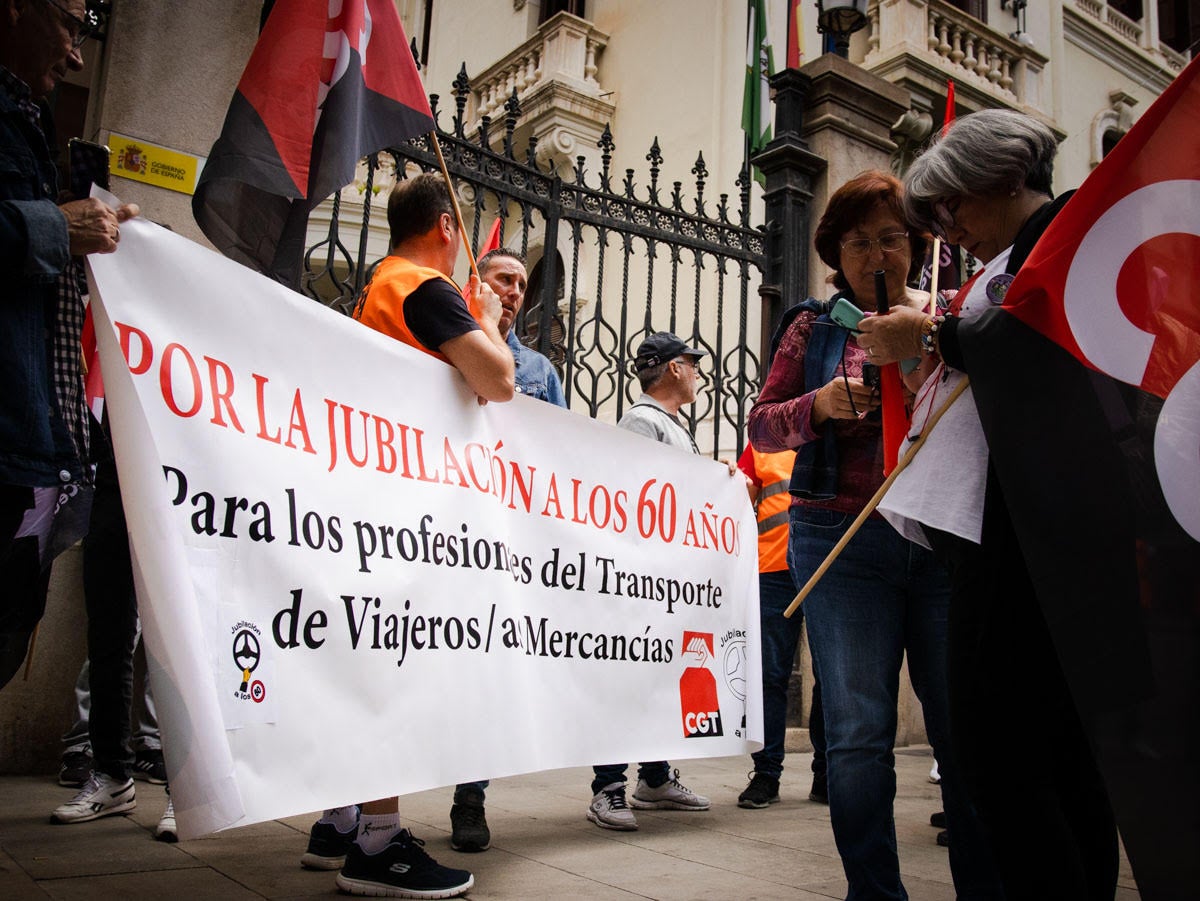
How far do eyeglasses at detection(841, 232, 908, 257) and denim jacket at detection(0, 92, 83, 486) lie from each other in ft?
6.23

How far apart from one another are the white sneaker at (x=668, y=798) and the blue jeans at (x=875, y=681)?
5.74ft

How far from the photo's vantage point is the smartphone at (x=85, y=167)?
91.7 inches

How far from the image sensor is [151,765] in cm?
422

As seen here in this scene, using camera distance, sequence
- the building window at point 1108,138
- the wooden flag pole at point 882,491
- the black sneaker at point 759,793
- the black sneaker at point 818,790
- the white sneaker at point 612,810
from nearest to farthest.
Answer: the wooden flag pole at point 882,491
the white sneaker at point 612,810
the black sneaker at point 759,793
the black sneaker at point 818,790
the building window at point 1108,138

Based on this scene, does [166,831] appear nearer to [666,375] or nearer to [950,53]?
[666,375]

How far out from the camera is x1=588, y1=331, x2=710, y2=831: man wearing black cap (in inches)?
151

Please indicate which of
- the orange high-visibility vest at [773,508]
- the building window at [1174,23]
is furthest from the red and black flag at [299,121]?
the building window at [1174,23]

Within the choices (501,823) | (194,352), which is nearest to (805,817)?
(501,823)

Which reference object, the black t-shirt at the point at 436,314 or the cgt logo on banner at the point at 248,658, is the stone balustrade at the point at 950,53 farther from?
the cgt logo on banner at the point at 248,658

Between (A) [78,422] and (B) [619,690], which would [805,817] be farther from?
(A) [78,422]

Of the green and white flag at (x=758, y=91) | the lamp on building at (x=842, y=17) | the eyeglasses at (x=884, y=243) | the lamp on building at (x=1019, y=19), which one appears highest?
the lamp on building at (x=1019, y=19)

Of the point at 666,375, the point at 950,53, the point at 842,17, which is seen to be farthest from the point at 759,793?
the point at 950,53

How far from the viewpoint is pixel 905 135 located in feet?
38.5

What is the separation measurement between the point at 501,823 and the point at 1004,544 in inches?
95.4
